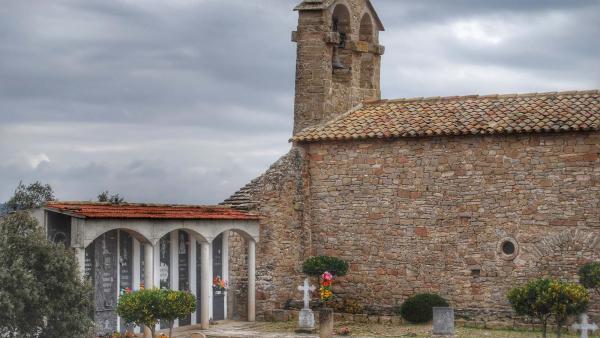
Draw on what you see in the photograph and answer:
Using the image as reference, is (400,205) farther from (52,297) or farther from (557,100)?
(52,297)

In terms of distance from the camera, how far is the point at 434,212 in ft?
92.8

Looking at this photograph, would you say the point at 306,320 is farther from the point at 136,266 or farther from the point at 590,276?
the point at 590,276

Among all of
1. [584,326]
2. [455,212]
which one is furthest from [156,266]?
[584,326]

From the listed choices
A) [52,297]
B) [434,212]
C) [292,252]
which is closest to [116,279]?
[52,297]

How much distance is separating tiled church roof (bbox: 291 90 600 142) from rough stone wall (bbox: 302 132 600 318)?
0.34 meters

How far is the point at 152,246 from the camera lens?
24.7 metres

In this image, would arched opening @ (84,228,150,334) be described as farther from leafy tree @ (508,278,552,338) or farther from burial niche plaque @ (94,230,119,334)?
leafy tree @ (508,278,552,338)

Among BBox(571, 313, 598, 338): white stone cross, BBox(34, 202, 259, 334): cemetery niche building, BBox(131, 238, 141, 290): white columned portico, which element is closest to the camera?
BBox(34, 202, 259, 334): cemetery niche building

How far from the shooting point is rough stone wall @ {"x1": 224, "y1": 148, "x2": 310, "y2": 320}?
→ 2889cm

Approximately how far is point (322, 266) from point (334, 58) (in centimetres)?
726

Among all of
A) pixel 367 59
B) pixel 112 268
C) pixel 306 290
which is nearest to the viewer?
pixel 112 268

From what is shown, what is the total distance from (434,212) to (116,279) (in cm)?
847

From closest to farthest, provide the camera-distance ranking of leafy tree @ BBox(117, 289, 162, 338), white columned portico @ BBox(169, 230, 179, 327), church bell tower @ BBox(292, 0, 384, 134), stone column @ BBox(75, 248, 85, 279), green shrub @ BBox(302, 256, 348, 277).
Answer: leafy tree @ BBox(117, 289, 162, 338)
stone column @ BBox(75, 248, 85, 279)
white columned portico @ BBox(169, 230, 179, 327)
green shrub @ BBox(302, 256, 348, 277)
church bell tower @ BBox(292, 0, 384, 134)

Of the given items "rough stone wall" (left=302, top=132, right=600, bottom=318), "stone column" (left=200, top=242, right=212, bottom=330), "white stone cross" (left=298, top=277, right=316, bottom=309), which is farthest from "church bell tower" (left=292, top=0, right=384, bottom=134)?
"stone column" (left=200, top=242, right=212, bottom=330)
